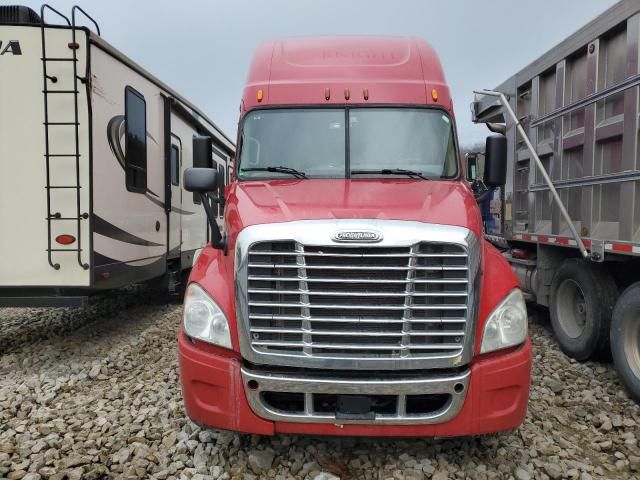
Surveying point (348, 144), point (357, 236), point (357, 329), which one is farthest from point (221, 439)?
point (348, 144)

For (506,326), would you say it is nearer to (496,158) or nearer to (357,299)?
(357,299)

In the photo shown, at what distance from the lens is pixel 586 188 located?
4750mm

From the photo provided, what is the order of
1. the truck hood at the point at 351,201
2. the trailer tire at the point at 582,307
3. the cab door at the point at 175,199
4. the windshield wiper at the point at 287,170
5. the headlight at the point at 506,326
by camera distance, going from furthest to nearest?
the cab door at the point at 175,199 < the trailer tire at the point at 582,307 < the windshield wiper at the point at 287,170 < the truck hood at the point at 351,201 < the headlight at the point at 506,326

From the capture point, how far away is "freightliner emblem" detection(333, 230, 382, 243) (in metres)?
2.76

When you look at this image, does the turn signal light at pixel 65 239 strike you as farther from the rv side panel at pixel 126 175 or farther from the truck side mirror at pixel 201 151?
the truck side mirror at pixel 201 151

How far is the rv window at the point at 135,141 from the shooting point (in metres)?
5.66

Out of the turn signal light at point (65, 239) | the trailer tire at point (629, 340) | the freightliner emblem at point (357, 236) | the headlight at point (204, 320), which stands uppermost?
the freightliner emblem at point (357, 236)

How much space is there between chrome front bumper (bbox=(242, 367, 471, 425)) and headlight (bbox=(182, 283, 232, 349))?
0.25 meters

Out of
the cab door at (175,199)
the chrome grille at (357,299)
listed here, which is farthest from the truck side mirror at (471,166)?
the cab door at (175,199)

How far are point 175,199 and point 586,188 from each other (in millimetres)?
5418

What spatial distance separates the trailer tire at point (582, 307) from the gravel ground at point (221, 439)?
220 millimetres

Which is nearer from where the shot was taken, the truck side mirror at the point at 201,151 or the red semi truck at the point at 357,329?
the red semi truck at the point at 357,329

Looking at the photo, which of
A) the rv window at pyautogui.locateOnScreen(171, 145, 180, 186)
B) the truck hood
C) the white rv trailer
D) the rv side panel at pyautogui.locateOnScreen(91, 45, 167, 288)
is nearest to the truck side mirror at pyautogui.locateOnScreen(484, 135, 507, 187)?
the truck hood

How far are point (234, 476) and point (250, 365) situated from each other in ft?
2.36
